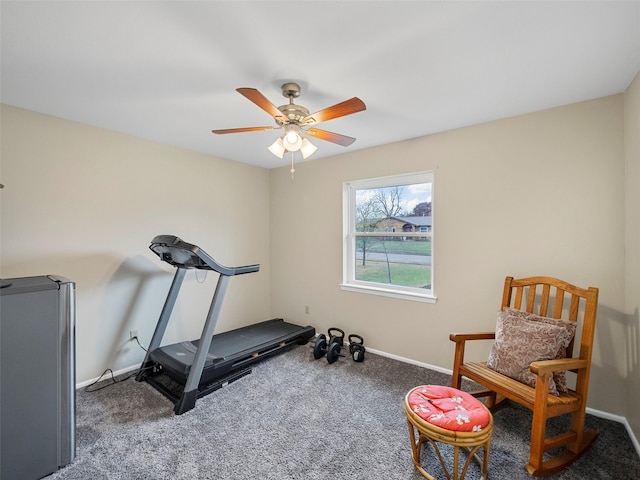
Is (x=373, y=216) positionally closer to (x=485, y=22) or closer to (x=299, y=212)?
(x=299, y=212)

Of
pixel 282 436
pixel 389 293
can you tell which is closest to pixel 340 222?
pixel 389 293

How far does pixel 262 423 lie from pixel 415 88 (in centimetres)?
265

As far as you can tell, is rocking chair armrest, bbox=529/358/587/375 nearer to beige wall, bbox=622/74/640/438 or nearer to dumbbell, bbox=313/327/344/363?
beige wall, bbox=622/74/640/438

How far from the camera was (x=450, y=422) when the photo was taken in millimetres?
1412

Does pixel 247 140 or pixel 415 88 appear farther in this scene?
pixel 247 140

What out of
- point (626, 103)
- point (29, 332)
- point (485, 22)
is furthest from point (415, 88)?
point (29, 332)

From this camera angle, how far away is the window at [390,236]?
2975 mm

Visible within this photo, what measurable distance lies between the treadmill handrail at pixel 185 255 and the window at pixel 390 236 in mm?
1428

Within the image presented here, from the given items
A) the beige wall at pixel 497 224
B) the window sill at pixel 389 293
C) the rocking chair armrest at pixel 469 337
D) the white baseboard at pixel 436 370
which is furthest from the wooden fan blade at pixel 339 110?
the white baseboard at pixel 436 370

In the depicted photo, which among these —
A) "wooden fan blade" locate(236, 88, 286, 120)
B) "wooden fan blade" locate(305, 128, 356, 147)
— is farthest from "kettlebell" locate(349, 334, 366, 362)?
"wooden fan blade" locate(236, 88, 286, 120)

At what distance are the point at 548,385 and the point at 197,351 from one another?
7.95 ft

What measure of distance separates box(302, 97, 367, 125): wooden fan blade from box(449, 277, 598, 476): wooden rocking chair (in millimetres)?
1743

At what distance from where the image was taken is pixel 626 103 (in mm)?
1909

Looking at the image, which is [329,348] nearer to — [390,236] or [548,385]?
[390,236]
